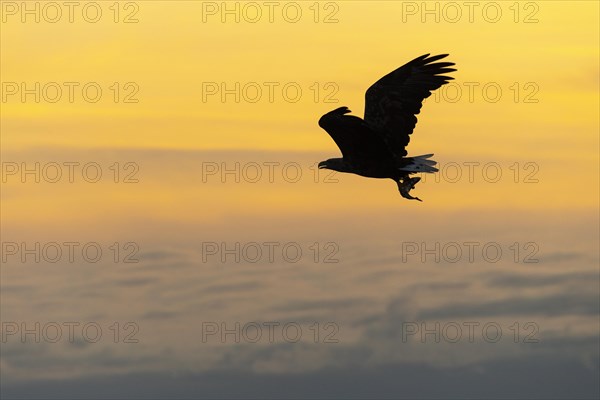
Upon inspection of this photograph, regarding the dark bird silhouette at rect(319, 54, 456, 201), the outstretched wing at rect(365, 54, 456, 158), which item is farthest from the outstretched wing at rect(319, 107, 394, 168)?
the outstretched wing at rect(365, 54, 456, 158)

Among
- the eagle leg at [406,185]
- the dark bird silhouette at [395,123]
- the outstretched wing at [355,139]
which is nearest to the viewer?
the outstretched wing at [355,139]

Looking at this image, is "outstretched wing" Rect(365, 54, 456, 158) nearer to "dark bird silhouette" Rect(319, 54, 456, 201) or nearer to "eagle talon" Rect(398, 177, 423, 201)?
"dark bird silhouette" Rect(319, 54, 456, 201)

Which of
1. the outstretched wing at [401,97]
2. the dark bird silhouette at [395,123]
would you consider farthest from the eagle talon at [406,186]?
the outstretched wing at [401,97]

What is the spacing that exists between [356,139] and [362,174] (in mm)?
1483

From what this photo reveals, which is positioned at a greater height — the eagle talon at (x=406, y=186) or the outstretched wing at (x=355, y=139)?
the outstretched wing at (x=355, y=139)

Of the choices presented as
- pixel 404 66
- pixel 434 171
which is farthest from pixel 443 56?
pixel 434 171

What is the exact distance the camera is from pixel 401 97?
29094 mm

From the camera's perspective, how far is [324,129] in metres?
27.6

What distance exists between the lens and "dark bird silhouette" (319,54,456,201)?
28672mm

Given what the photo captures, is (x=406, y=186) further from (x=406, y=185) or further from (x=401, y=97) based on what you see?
(x=401, y=97)

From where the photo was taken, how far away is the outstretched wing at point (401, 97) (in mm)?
28969

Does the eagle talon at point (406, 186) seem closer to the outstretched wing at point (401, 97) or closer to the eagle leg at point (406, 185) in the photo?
the eagle leg at point (406, 185)

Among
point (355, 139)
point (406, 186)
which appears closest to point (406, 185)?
point (406, 186)

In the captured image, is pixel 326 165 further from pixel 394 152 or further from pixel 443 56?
pixel 443 56
